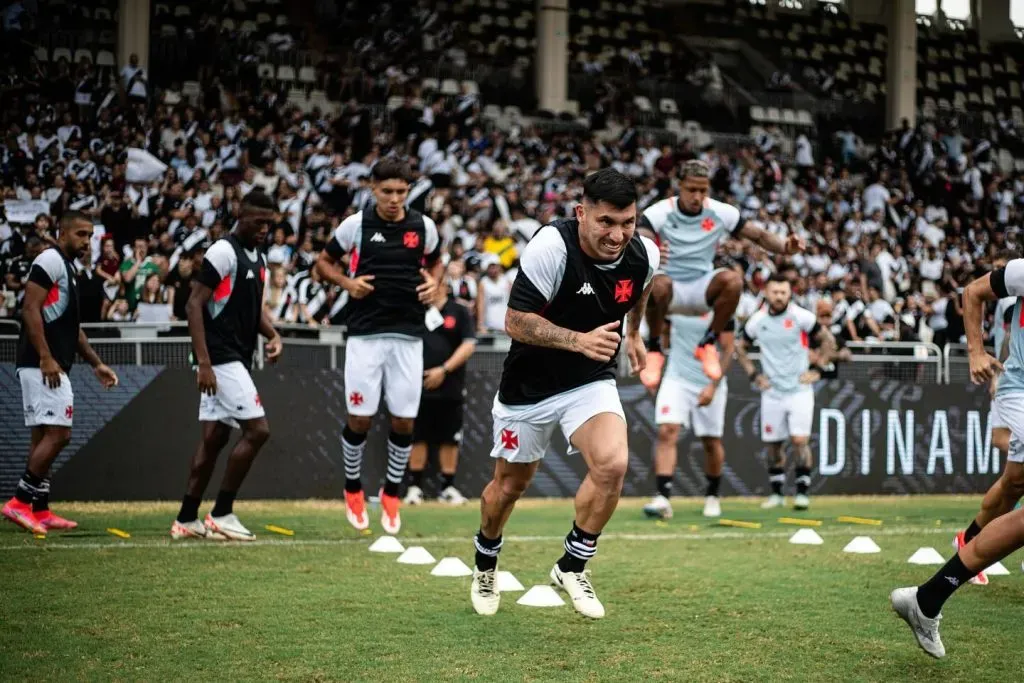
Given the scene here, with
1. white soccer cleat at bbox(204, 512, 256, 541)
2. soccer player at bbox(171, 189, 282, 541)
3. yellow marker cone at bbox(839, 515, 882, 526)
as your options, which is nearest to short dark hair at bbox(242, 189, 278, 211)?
soccer player at bbox(171, 189, 282, 541)

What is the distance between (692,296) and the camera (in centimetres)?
1205

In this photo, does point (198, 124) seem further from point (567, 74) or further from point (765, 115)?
point (765, 115)

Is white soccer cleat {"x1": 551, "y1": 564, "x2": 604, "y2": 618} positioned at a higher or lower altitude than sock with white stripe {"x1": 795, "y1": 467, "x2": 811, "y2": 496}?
higher

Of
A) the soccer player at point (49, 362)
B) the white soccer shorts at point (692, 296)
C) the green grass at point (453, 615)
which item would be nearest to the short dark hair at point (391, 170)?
the soccer player at point (49, 362)

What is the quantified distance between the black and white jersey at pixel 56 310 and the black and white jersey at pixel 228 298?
3.51ft

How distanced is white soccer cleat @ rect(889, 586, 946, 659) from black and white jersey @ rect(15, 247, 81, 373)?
647 centimetres

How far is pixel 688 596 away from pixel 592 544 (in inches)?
51.2

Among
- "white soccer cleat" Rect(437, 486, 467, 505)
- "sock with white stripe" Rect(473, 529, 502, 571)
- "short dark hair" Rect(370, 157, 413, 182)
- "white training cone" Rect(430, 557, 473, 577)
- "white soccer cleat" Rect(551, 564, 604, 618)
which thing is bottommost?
"white soccer cleat" Rect(437, 486, 467, 505)

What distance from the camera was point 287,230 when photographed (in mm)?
18594

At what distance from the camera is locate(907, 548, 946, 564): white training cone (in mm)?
8930

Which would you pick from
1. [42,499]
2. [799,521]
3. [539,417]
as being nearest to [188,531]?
[42,499]

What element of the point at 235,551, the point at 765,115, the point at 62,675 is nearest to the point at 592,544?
the point at 62,675

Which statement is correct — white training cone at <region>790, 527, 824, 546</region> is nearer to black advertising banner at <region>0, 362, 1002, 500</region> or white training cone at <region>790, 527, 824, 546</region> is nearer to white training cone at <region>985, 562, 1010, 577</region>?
white training cone at <region>985, 562, 1010, 577</region>

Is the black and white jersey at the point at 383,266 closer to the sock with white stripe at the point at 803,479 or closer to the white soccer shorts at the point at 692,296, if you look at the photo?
the white soccer shorts at the point at 692,296
